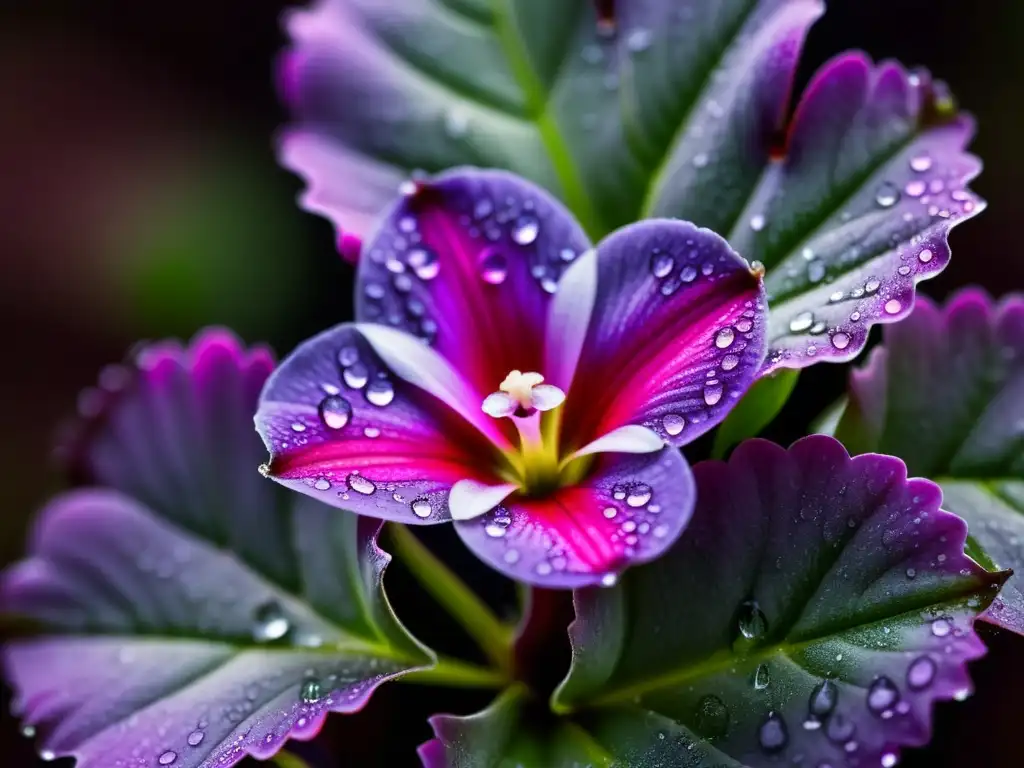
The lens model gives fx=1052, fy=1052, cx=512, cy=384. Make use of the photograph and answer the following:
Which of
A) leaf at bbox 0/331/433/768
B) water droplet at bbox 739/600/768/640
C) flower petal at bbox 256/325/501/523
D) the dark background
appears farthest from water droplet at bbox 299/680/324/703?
the dark background

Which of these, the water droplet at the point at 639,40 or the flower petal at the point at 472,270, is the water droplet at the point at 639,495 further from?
the water droplet at the point at 639,40

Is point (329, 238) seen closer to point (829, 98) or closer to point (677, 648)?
point (829, 98)

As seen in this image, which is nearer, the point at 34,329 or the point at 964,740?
the point at 964,740

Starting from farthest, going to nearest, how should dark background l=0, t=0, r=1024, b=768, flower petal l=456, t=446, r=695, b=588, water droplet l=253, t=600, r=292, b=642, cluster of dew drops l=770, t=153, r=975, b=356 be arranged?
dark background l=0, t=0, r=1024, b=768 → water droplet l=253, t=600, r=292, b=642 → cluster of dew drops l=770, t=153, r=975, b=356 → flower petal l=456, t=446, r=695, b=588

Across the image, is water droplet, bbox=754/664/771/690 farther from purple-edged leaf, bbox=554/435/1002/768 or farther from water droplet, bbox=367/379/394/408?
water droplet, bbox=367/379/394/408

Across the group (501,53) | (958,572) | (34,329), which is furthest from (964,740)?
(34,329)

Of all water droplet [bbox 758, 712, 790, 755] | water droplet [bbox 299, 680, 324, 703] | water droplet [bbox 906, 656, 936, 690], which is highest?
water droplet [bbox 906, 656, 936, 690]

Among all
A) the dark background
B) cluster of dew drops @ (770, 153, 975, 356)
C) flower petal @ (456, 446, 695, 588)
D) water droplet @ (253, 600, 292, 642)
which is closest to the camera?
flower petal @ (456, 446, 695, 588)
